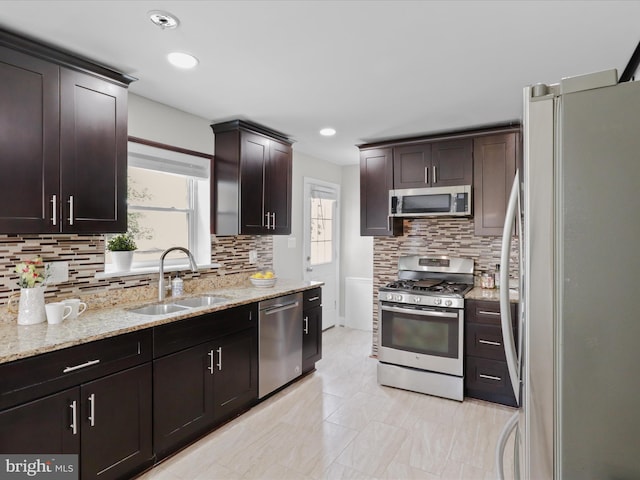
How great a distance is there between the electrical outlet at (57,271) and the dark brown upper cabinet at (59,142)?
0.34 metres

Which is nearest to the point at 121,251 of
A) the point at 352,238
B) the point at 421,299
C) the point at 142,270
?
the point at 142,270

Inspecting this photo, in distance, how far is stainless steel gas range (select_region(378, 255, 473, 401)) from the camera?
325 centimetres

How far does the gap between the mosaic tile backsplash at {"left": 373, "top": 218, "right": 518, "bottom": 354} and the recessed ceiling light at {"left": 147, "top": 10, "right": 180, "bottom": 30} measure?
3.09 metres

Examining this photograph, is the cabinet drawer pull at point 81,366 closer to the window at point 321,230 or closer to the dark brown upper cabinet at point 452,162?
the dark brown upper cabinet at point 452,162

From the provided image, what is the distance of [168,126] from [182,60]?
36.7 inches

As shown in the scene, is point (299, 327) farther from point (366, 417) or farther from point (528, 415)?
point (528, 415)

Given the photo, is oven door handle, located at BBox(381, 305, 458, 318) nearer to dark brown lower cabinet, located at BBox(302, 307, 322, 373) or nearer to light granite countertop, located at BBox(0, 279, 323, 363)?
dark brown lower cabinet, located at BBox(302, 307, 322, 373)

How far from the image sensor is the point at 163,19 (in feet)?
5.90

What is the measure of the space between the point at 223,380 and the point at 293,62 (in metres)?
2.18

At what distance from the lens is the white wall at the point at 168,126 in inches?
110

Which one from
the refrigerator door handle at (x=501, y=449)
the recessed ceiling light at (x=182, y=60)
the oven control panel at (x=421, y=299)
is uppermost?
the recessed ceiling light at (x=182, y=60)

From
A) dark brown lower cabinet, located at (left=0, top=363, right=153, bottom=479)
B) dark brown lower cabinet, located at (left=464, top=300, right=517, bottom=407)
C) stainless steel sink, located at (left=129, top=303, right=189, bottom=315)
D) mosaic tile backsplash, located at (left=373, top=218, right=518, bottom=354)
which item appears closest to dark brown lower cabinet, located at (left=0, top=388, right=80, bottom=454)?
dark brown lower cabinet, located at (left=0, top=363, right=153, bottom=479)

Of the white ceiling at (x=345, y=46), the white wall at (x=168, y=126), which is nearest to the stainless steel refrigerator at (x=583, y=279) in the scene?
the white ceiling at (x=345, y=46)

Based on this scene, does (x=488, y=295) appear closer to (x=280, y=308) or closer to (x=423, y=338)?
(x=423, y=338)
